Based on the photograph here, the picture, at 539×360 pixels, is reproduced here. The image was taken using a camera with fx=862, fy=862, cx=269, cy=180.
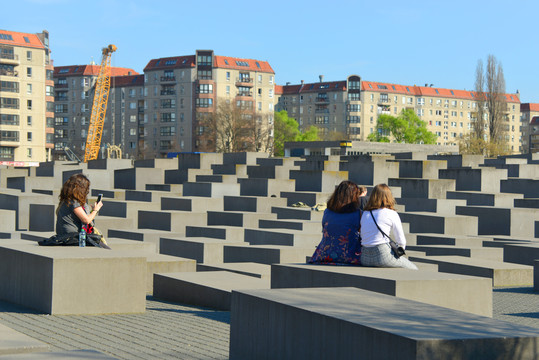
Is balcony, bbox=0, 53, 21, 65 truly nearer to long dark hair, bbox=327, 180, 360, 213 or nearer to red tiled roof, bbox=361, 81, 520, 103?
red tiled roof, bbox=361, 81, 520, 103

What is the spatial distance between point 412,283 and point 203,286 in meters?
3.11

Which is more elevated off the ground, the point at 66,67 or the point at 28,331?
the point at 66,67

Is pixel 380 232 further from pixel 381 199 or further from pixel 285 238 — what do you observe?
pixel 285 238

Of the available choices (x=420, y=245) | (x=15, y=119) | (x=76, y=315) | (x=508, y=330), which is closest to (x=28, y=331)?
(x=76, y=315)

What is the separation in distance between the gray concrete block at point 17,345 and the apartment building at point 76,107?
5323 inches

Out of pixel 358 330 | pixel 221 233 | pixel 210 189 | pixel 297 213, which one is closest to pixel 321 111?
pixel 210 189

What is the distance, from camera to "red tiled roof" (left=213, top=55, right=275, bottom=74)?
12962 centimetres

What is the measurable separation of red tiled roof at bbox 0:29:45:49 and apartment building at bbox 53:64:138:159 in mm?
34897

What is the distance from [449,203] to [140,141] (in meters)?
117

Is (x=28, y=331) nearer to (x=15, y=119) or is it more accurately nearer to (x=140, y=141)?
(x=15, y=119)

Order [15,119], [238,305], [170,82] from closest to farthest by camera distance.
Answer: [238,305], [15,119], [170,82]

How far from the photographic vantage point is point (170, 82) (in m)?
130

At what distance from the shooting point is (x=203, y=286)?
390 inches

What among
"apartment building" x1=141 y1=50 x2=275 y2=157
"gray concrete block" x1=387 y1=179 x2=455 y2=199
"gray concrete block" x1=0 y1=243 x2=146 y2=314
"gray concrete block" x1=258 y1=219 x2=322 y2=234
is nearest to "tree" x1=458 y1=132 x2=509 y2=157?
"apartment building" x1=141 y1=50 x2=275 y2=157
